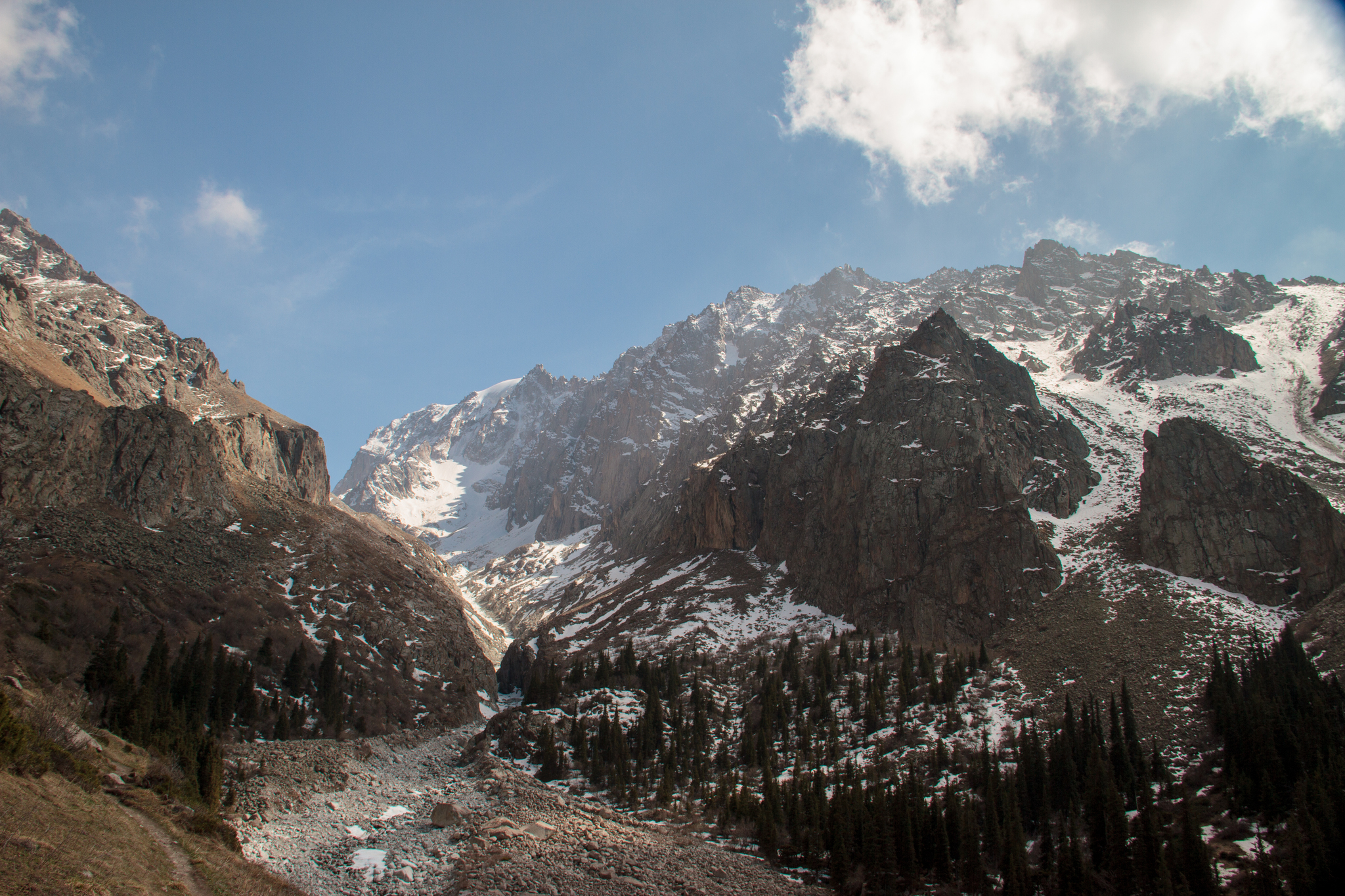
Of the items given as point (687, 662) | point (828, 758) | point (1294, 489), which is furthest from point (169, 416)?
point (1294, 489)

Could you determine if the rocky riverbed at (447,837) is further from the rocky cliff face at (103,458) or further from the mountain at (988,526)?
the rocky cliff face at (103,458)

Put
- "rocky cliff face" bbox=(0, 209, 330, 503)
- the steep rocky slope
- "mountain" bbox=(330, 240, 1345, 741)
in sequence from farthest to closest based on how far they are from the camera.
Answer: "rocky cliff face" bbox=(0, 209, 330, 503) < "mountain" bbox=(330, 240, 1345, 741) < the steep rocky slope

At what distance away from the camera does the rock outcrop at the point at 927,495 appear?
12850 centimetres

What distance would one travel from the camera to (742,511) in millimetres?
195125

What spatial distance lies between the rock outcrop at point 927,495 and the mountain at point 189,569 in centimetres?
7714

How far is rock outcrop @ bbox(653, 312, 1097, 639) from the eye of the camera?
128 meters

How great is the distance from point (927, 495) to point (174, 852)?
139 meters

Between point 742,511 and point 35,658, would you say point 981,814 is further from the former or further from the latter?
point 742,511

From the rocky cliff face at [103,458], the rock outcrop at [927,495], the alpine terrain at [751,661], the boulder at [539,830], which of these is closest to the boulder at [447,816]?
the alpine terrain at [751,661]

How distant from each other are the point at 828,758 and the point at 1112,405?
5945 inches

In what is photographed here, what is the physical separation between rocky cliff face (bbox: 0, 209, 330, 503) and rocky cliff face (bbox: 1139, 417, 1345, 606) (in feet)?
589

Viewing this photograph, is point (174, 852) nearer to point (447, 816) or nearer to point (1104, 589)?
point (447, 816)

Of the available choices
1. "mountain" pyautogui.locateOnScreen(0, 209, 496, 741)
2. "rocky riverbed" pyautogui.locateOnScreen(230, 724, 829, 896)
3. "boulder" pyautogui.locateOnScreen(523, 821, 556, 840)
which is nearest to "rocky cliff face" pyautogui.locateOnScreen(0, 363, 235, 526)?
"mountain" pyautogui.locateOnScreen(0, 209, 496, 741)

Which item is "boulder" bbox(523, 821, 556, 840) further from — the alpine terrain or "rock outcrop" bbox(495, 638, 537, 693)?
"rock outcrop" bbox(495, 638, 537, 693)
